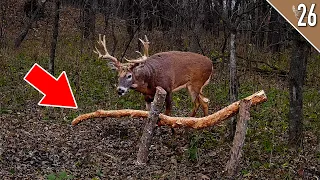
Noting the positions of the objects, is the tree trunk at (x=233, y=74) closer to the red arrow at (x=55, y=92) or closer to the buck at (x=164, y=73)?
the buck at (x=164, y=73)

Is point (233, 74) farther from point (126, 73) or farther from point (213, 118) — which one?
point (126, 73)

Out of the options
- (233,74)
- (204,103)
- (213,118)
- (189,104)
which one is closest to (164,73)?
(204,103)

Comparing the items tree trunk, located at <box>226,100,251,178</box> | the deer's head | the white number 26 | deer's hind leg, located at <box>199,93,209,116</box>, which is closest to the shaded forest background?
tree trunk, located at <box>226,100,251,178</box>

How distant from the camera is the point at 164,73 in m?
9.03

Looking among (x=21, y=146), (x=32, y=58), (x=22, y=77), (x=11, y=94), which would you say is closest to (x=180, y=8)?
(x=32, y=58)

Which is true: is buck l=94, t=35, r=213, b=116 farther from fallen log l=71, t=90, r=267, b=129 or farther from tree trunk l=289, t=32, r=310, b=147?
tree trunk l=289, t=32, r=310, b=147

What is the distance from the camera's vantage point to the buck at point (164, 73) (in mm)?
8516

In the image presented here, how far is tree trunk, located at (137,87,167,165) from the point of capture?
7112mm

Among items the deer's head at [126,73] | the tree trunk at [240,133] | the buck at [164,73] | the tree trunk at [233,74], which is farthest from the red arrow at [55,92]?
the tree trunk at [240,133]

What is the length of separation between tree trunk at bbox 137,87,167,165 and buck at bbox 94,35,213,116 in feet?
4.16

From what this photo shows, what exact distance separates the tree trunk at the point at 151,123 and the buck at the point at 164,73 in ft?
4.16

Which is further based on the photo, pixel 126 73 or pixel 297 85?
pixel 126 73

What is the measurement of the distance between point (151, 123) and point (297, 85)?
95.8 inches

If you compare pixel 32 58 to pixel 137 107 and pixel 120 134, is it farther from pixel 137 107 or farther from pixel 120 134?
pixel 120 134
